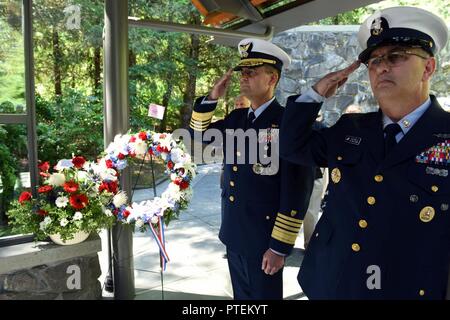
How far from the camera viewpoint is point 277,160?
7.38 ft

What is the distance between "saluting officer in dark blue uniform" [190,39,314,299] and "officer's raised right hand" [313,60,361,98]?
0.59m

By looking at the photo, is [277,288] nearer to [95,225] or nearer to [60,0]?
[95,225]

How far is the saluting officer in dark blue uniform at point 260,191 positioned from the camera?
7.05 ft

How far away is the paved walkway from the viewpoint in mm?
3535

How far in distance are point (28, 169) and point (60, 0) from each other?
306 inches

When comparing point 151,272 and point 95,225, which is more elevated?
point 95,225

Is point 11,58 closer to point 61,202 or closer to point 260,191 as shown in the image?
point 61,202

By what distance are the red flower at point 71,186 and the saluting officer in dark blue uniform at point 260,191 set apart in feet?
3.45

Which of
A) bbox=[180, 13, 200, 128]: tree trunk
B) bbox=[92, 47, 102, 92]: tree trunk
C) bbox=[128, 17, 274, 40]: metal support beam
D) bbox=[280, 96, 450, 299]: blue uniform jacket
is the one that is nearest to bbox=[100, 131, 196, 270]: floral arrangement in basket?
bbox=[128, 17, 274, 40]: metal support beam

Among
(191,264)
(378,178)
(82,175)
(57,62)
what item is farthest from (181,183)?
(57,62)

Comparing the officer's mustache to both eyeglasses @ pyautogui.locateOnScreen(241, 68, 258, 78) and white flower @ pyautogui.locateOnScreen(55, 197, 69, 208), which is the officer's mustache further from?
white flower @ pyautogui.locateOnScreen(55, 197, 69, 208)

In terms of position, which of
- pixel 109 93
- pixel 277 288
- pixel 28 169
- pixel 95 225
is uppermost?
pixel 109 93

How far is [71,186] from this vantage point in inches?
107

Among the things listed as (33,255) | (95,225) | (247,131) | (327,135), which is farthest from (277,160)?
(33,255)
